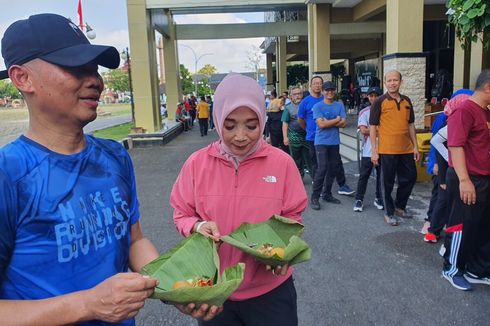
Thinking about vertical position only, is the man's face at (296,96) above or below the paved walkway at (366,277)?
above

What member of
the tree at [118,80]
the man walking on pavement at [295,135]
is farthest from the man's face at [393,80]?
the tree at [118,80]

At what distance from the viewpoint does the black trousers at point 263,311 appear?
6.82 ft

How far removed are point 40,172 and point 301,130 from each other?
705 centimetres

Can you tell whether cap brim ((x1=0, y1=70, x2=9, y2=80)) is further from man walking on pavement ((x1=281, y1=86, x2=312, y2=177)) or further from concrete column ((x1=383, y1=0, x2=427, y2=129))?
A: concrete column ((x1=383, y1=0, x2=427, y2=129))

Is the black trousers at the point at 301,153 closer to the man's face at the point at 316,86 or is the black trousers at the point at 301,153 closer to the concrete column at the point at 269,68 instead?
the man's face at the point at 316,86

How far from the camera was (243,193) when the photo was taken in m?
2.11

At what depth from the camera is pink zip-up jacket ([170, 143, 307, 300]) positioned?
2.08 meters

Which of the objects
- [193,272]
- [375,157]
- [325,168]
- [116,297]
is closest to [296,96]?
[325,168]

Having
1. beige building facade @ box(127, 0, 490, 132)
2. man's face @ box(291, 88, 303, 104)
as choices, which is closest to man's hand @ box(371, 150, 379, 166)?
man's face @ box(291, 88, 303, 104)

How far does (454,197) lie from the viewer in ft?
12.6

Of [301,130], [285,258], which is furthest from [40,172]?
[301,130]

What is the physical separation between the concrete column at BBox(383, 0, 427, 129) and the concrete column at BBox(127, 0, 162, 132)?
361 inches

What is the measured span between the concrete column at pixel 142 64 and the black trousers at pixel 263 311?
14389mm

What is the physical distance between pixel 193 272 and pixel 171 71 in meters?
22.2
